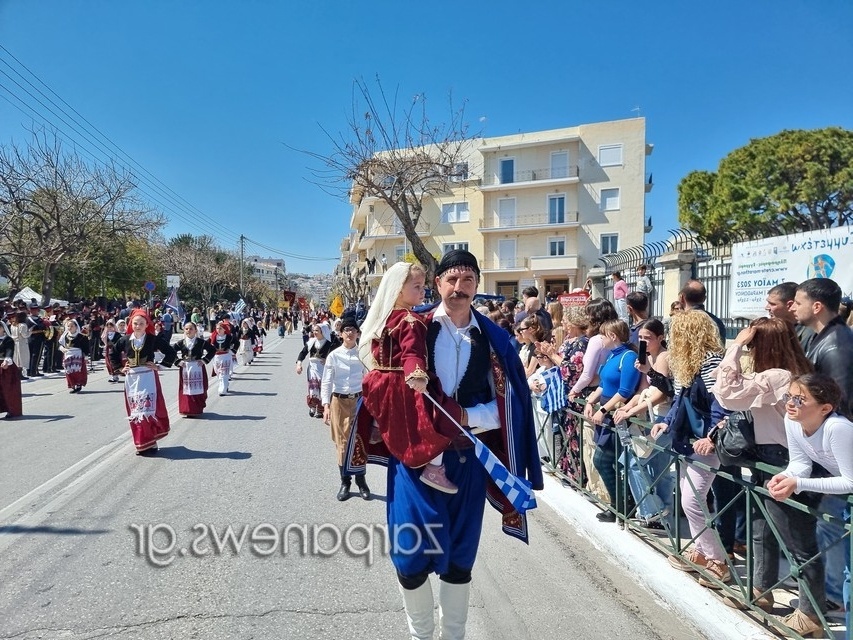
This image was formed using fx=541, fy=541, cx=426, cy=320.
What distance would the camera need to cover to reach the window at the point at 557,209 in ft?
134

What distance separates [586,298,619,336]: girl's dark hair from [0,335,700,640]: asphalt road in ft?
6.11

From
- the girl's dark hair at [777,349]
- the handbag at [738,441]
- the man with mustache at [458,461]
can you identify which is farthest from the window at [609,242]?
the man with mustache at [458,461]

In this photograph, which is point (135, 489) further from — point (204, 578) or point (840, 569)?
point (840, 569)

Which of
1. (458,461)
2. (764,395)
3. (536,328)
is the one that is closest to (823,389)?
(764,395)

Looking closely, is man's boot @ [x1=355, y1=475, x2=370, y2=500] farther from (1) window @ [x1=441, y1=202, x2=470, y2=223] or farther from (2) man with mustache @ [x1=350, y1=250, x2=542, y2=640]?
(1) window @ [x1=441, y1=202, x2=470, y2=223]

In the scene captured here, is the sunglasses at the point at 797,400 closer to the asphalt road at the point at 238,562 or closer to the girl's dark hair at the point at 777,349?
the girl's dark hair at the point at 777,349

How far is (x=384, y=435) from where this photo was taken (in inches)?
94.9

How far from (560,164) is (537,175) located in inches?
71.9

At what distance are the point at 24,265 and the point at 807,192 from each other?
3534cm

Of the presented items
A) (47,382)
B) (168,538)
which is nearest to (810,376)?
(168,538)

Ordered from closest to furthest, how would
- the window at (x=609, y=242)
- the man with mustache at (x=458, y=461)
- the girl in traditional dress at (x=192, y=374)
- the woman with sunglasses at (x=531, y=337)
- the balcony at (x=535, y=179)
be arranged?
the man with mustache at (x=458, y=461) → the woman with sunglasses at (x=531, y=337) → the girl in traditional dress at (x=192, y=374) → the window at (x=609, y=242) → the balcony at (x=535, y=179)

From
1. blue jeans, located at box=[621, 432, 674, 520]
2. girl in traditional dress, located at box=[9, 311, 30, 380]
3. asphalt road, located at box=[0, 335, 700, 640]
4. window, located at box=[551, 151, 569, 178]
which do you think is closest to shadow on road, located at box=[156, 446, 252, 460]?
asphalt road, located at box=[0, 335, 700, 640]

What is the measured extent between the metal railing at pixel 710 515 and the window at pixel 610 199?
3724 centimetres

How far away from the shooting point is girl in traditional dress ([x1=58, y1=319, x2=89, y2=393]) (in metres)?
12.3
